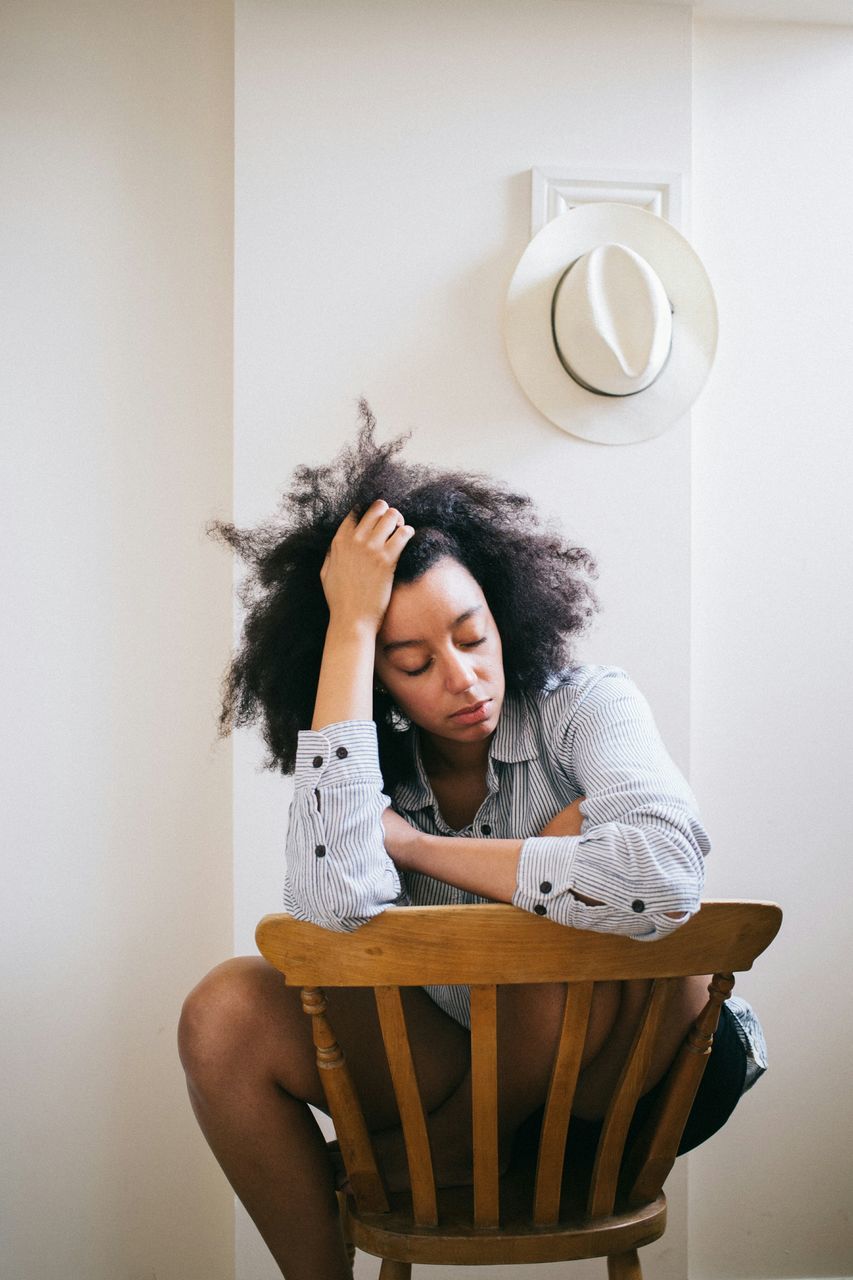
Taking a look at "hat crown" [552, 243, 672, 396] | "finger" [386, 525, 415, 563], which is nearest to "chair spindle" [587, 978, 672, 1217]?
"finger" [386, 525, 415, 563]

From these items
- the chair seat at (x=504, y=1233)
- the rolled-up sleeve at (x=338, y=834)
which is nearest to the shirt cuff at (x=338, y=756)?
the rolled-up sleeve at (x=338, y=834)

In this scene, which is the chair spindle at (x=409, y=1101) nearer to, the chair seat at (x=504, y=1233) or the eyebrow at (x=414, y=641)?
the chair seat at (x=504, y=1233)

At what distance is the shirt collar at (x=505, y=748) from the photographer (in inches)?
58.3

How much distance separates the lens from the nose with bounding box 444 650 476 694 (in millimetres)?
1339

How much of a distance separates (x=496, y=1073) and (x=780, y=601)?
156 cm

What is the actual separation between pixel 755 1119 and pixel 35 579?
1911 millimetres

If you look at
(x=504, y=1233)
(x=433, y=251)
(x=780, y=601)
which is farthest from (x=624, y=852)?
(x=433, y=251)

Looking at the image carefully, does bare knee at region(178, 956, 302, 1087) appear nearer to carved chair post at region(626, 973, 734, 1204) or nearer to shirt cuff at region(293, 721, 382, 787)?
shirt cuff at region(293, 721, 382, 787)

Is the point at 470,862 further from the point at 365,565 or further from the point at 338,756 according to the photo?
the point at 365,565

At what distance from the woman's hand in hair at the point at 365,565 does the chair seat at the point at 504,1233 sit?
26.2 inches

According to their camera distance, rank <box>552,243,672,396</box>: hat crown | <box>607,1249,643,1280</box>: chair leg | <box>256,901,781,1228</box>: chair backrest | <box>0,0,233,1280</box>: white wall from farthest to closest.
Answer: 1. <box>0,0,233,1280</box>: white wall
2. <box>552,243,672,396</box>: hat crown
3. <box>607,1249,643,1280</box>: chair leg
4. <box>256,901,781,1228</box>: chair backrest

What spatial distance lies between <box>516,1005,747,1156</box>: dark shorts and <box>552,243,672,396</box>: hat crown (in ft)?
4.22

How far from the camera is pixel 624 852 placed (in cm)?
112

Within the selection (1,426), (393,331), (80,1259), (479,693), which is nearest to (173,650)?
(1,426)
